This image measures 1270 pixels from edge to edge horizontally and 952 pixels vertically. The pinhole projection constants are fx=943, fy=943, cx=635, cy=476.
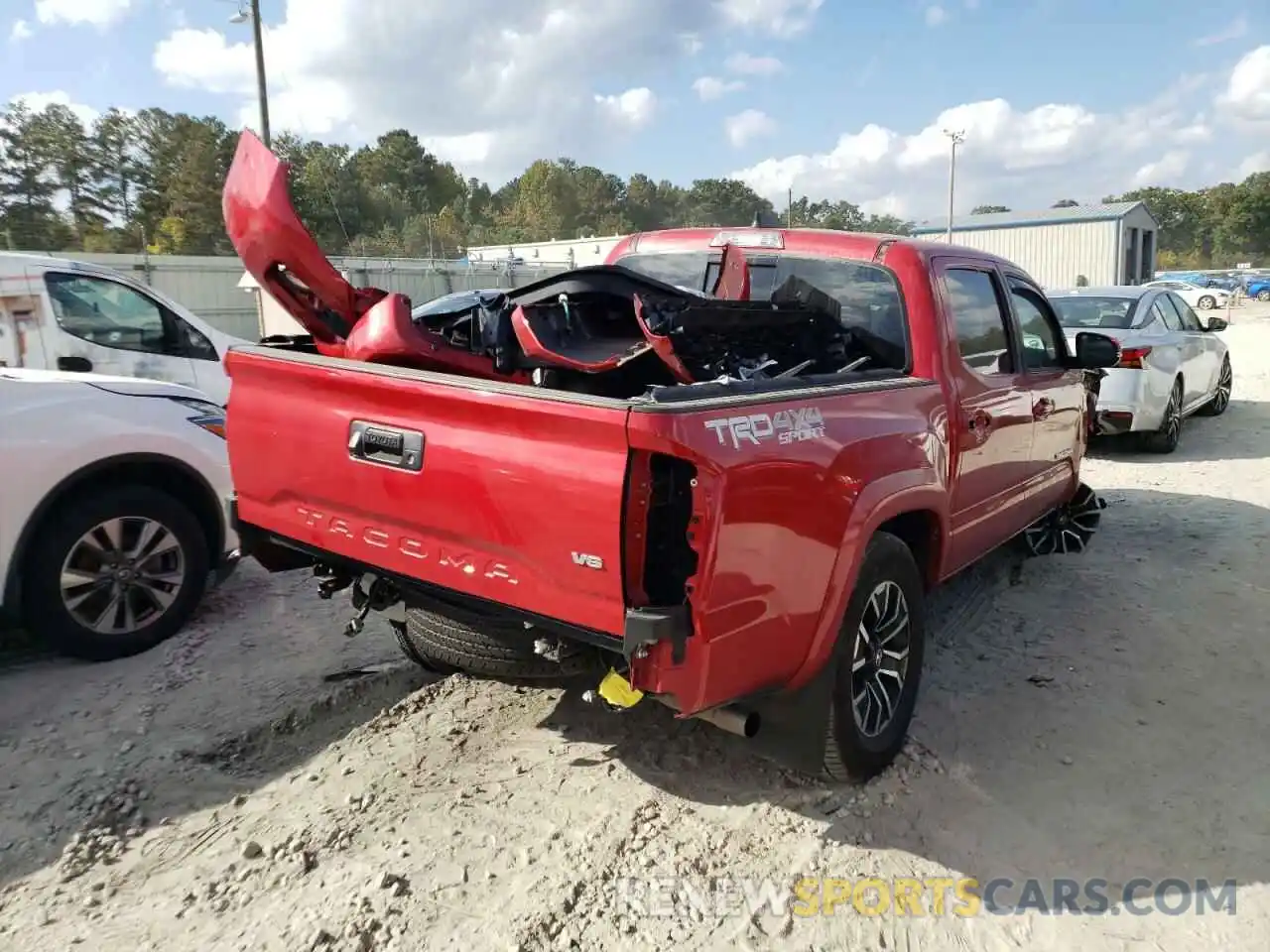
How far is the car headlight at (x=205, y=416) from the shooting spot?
4.75 metres

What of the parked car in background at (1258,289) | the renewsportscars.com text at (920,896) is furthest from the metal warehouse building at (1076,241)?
the renewsportscars.com text at (920,896)

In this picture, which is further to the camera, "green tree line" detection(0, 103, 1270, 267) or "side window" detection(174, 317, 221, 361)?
"green tree line" detection(0, 103, 1270, 267)

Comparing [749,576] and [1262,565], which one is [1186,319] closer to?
[1262,565]

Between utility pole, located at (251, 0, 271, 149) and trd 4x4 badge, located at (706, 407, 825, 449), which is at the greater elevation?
utility pole, located at (251, 0, 271, 149)

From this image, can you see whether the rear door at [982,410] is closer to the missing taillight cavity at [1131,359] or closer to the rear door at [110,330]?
the missing taillight cavity at [1131,359]

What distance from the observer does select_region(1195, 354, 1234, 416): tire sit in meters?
11.9

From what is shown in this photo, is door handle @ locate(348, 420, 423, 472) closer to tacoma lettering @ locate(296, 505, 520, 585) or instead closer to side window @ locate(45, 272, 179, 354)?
tacoma lettering @ locate(296, 505, 520, 585)

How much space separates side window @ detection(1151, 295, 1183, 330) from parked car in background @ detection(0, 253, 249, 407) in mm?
9517

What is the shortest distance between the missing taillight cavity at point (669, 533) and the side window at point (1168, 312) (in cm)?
963

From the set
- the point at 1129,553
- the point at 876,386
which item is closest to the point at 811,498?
the point at 876,386

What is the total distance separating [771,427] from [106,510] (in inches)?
127

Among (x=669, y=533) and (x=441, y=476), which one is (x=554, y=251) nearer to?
(x=441, y=476)

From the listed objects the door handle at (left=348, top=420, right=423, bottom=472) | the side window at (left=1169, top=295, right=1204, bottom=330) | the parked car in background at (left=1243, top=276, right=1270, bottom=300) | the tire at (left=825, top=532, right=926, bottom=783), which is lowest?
the tire at (left=825, top=532, right=926, bottom=783)

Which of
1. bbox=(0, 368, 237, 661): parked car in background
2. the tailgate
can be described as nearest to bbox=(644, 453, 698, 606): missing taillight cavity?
the tailgate
